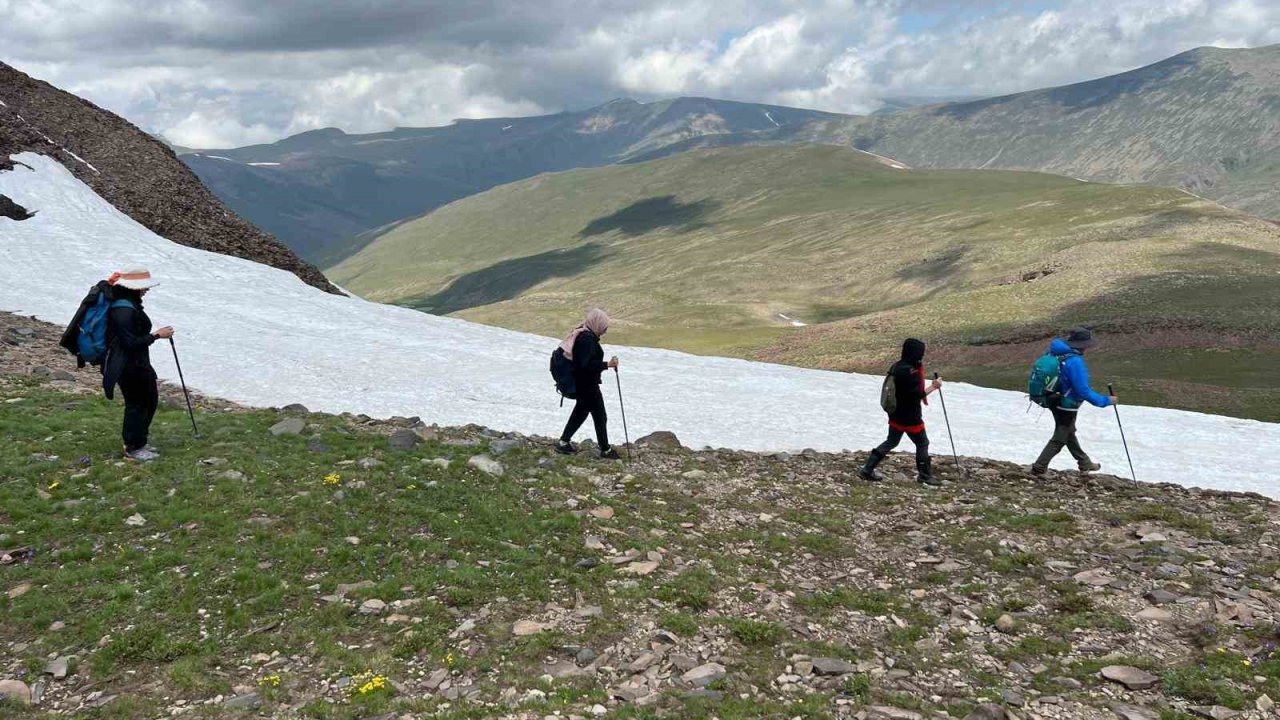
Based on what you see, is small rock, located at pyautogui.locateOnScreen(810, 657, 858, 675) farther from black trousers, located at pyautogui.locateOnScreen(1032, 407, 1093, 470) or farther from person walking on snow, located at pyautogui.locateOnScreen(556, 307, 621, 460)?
black trousers, located at pyautogui.locateOnScreen(1032, 407, 1093, 470)

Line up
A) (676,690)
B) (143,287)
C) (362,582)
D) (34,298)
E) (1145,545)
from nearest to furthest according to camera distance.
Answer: (676,690) → (362,582) → (1145,545) → (143,287) → (34,298)

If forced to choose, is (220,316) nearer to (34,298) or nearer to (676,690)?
(34,298)

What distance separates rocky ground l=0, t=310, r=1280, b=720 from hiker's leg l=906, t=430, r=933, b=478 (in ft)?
2.37

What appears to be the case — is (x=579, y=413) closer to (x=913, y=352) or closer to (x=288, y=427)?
(x=288, y=427)

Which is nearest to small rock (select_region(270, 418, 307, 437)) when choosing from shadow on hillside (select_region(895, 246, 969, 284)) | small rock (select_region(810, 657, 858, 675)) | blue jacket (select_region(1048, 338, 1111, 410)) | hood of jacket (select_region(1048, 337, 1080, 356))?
small rock (select_region(810, 657, 858, 675))

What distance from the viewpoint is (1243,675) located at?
412 inches

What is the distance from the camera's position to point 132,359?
16.1 m

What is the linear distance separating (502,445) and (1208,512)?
54.2 ft

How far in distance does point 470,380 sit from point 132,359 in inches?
588

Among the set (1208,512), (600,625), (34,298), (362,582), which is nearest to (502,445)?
(362,582)

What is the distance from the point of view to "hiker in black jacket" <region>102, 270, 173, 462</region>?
15.8 metres

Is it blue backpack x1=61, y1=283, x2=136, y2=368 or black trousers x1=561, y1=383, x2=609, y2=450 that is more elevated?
blue backpack x1=61, y1=283, x2=136, y2=368

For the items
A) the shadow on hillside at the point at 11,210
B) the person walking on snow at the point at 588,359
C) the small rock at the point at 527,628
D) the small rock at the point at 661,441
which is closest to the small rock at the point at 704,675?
the small rock at the point at 527,628

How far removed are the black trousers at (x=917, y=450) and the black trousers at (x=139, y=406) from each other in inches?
647
